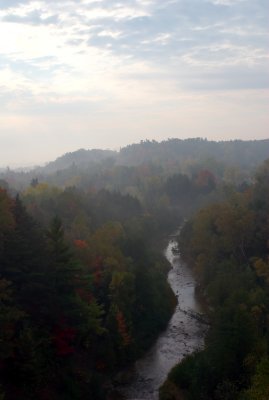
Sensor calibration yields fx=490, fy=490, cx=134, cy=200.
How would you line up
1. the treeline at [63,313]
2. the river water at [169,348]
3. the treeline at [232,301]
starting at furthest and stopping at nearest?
the river water at [169,348]
the treeline at [63,313]
the treeline at [232,301]

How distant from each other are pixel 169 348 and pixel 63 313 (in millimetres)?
10543

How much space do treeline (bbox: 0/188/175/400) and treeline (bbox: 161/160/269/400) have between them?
5146 mm

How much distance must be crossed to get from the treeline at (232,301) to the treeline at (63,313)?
5.15 meters

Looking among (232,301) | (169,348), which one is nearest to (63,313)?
(169,348)

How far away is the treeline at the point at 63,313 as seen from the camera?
2609cm

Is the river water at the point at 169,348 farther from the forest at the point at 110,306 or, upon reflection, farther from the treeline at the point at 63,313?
the treeline at the point at 63,313

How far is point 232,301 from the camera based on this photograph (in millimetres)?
33469

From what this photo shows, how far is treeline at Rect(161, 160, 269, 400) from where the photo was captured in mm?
25797

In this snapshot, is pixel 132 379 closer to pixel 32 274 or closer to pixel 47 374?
pixel 47 374

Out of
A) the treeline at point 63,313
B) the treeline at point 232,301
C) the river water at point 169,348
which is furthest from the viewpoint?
Answer: the river water at point 169,348

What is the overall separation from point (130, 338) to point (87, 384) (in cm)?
677

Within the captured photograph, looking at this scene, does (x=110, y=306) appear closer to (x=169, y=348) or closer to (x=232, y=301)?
(x=169, y=348)

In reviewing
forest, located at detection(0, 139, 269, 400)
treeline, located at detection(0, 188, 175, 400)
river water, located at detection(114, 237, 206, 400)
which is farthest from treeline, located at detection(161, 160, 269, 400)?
treeline, located at detection(0, 188, 175, 400)

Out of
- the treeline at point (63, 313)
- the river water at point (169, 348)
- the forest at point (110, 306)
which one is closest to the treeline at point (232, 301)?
the forest at point (110, 306)
